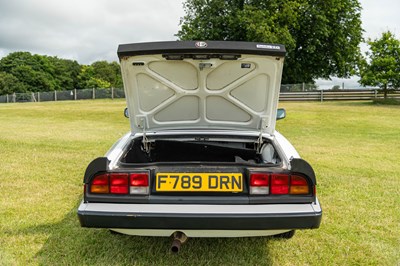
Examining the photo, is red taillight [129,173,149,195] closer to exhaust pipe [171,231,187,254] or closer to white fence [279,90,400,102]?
exhaust pipe [171,231,187,254]

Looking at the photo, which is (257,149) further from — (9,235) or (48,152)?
(48,152)

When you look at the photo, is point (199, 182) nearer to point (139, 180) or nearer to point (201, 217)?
point (201, 217)

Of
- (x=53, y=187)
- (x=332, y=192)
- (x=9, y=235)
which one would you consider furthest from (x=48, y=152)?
(x=332, y=192)

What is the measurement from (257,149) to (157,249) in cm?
134

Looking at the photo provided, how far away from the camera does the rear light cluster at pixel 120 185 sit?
2.17m

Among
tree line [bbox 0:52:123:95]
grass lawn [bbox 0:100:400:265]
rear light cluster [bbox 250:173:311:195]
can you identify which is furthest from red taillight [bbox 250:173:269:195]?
tree line [bbox 0:52:123:95]

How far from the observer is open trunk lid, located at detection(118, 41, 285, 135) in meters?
2.40

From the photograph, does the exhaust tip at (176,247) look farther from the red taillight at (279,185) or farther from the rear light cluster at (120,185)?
the red taillight at (279,185)

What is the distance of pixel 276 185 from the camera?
7.09 ft

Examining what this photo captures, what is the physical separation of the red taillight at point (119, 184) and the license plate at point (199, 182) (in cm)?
21

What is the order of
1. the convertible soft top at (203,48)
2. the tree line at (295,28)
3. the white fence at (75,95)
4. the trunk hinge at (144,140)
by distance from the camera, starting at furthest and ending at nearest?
the white fence at (75,95) → the tree line at (295,28) → the trunk hinge at (144,140) → the convertible soft top at (203,48)

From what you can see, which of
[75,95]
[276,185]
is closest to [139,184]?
[276,185]

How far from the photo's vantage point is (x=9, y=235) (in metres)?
2.92

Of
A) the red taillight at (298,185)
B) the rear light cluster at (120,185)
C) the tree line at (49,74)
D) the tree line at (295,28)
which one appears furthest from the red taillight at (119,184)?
the tree line at (49,74)
